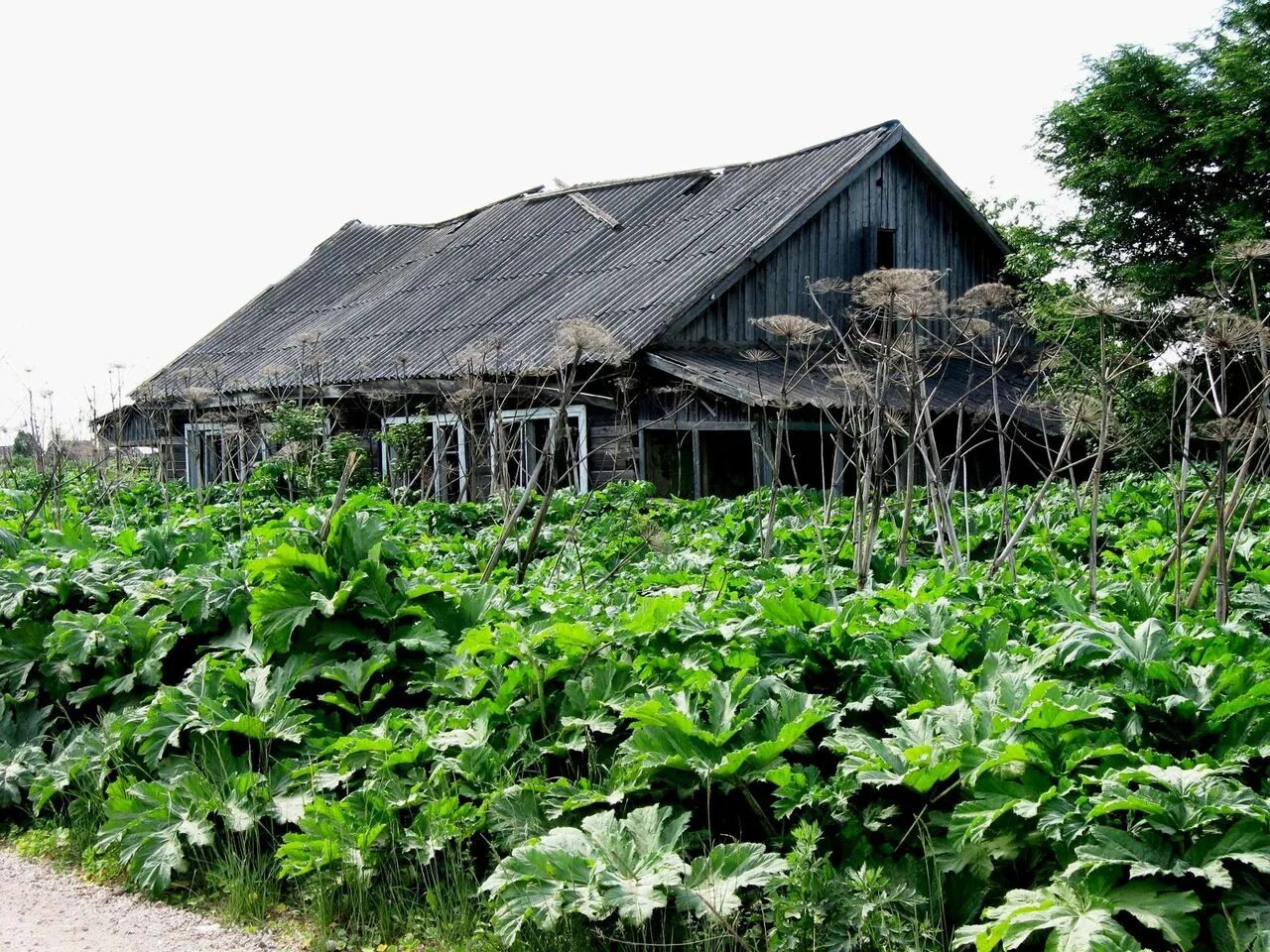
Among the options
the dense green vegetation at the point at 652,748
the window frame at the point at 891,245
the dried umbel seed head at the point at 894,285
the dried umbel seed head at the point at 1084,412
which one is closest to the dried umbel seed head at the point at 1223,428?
the dense green vegetation at the point at 652,748

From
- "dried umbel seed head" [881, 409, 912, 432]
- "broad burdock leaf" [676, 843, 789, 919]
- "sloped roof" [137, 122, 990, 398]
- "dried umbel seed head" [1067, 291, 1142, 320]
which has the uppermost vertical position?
"sloped roof" [137, 122, 990, 398]

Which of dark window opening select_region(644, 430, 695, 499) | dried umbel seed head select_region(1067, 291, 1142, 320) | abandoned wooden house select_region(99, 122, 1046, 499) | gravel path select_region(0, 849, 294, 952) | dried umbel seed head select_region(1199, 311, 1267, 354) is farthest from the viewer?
dark window opening select_region(644, 430, 695, 499)

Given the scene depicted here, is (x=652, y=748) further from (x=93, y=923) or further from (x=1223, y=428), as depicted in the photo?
(x=1223, y=428)

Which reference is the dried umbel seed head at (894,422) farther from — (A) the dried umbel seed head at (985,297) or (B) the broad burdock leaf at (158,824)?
(B) the broad burdock leaf at (158,824)

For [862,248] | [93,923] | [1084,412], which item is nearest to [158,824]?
[93,923]

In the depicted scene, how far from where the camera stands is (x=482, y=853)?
4.84 meters

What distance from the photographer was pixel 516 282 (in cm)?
2519

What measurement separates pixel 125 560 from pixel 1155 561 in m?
6.08

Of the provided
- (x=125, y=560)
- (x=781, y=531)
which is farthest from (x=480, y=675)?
(x=781, y=531)

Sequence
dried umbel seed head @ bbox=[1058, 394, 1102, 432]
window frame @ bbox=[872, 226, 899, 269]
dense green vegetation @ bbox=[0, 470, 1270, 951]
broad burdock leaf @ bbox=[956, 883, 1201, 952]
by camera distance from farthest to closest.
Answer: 1. window frame @ bbox=[872, 226, 899, 269]
2. dried umbel seed head @ bbox=[1058, 394, 1102, 432]
3. dense green vegetation @ bbox=[0, 470, 1270, 951]
4. broad burdock leaf @ bbox=[956, 883, 1201, 952]

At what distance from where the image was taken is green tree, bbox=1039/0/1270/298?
68.2 feet

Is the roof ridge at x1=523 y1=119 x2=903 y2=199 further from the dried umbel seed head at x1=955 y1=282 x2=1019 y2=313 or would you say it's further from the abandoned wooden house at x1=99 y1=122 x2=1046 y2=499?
the dried umbel seed head at x1=955 y1=282 x2=1019 y2=313

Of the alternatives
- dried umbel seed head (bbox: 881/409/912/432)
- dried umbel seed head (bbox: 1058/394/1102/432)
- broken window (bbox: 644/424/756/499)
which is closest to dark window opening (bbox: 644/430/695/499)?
broken window (bbox: 644/424/756/499)

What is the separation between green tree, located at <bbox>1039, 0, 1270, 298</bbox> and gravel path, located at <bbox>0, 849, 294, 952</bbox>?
18.7m
